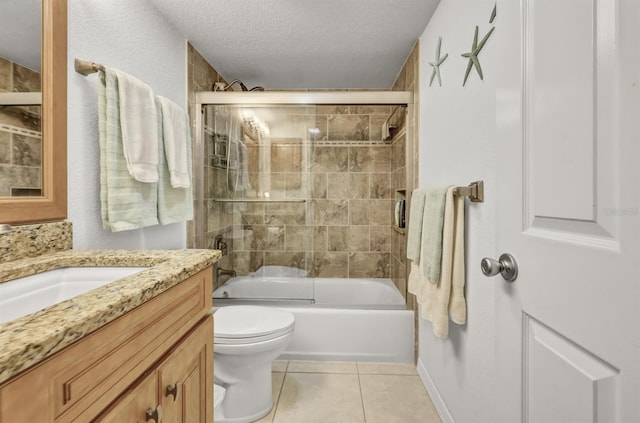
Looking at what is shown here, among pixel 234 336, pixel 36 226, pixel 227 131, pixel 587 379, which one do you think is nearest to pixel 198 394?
pixel 234 336

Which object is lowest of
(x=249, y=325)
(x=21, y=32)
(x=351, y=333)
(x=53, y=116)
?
(x=351, y=333)

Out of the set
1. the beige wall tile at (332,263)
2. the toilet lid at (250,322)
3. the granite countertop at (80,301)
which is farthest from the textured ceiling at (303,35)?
the toilet lid at (250,322)

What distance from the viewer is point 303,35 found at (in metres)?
1.99

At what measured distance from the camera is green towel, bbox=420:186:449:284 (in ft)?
4.56

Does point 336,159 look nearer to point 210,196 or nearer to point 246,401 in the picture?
point 210,196

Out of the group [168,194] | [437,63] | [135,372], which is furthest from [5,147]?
[437,63]

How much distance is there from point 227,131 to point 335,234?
4.50 ft

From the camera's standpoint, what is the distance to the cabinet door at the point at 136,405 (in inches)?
22.8

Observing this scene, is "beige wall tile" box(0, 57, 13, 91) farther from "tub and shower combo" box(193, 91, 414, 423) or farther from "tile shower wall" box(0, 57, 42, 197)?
"tub and shower combo" box(193, 91, 414, 423)

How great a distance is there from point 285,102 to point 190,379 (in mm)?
1886

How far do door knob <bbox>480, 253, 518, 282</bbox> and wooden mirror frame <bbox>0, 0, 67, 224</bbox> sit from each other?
1.40 meters

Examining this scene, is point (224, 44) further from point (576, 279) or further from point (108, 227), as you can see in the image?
point (576, 279)

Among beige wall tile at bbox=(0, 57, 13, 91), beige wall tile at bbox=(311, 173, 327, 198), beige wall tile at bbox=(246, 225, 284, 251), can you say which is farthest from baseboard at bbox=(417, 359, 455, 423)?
beige wall tile at bbox=(0, 57, 13, 91)

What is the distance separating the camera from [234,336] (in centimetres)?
150
